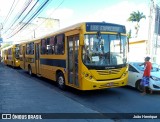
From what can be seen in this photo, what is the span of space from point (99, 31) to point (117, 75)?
79.9 inches

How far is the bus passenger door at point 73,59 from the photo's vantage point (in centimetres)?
1045

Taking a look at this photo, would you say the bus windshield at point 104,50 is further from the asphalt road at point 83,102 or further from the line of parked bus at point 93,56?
the asphalt road at point 83,102

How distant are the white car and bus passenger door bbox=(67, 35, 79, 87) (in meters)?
3.16

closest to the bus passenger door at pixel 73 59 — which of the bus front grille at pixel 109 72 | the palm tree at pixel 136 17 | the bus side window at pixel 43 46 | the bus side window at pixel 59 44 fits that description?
the bus side window at pixel 59 44

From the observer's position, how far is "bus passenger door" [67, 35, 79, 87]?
1045 centimetres

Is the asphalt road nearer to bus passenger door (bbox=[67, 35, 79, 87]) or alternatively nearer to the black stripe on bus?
bus passenger door (bbox=[67, 35, 79, 87])

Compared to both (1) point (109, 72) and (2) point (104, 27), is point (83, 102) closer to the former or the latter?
(1) point (109, 72)

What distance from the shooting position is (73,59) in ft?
35.1

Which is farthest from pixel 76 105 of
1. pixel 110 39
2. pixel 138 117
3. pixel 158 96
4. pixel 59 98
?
pixel 158 96

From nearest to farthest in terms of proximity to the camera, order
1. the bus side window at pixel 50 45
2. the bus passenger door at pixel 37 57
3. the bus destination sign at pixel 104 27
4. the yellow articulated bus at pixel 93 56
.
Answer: the yellow articulated bus at pixel 93 56
the bus destination sign at pixel 104 27
the bus side window at pixel 50 45
the bus passenger door at pixel 37 57

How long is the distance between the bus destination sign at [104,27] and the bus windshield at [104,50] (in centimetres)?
23

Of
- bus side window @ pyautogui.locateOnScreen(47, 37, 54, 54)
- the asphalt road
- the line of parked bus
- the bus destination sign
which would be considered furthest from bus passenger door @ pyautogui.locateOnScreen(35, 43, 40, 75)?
the bus destination sign

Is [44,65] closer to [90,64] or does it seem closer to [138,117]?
[90,64]

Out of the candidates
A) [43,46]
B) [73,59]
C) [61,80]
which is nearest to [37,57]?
[43,46]
